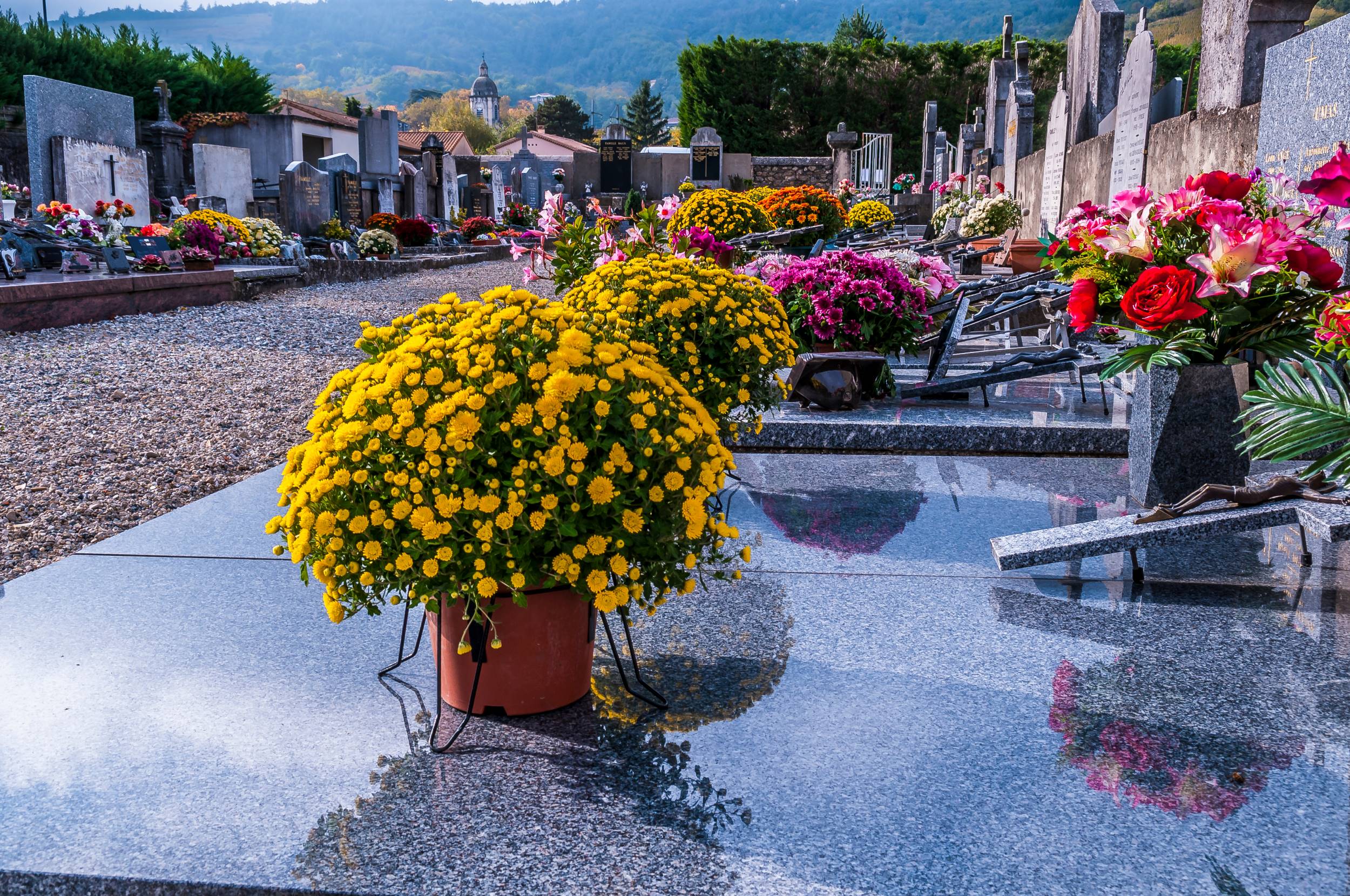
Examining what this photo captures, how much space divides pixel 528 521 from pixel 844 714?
790 millimetres

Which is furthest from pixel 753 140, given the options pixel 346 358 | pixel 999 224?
pixel 346 358

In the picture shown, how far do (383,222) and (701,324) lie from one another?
19999mm

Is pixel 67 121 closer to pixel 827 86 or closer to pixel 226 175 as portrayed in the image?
pixel 226 175

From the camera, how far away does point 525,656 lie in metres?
2.11

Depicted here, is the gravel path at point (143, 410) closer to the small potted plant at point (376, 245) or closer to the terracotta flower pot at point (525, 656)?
the terracotta flower pot at point (525, 656)

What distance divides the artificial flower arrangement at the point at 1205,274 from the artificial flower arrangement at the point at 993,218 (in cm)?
1073

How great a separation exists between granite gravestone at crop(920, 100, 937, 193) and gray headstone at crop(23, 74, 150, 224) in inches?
655

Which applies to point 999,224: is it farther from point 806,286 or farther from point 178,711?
point 178,711

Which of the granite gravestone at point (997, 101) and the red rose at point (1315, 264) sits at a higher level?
Answer: the granite gravestone at point (997, 101)

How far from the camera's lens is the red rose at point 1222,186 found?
333 cm

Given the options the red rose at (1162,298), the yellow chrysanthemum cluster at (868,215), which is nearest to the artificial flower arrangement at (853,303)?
the red rose at (1162,298)

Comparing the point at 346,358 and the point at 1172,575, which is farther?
the point at 346,358

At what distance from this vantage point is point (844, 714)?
2.16m

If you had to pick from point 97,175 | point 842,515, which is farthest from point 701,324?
point 97,175
